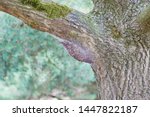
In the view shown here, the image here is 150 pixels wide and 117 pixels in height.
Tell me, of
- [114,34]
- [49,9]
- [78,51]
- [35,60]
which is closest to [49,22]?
[49,9]

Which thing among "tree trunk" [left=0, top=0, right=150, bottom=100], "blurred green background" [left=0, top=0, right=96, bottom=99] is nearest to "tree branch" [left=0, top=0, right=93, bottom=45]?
"tree trunk" [left=0, top=0, right=150, bottom=100]

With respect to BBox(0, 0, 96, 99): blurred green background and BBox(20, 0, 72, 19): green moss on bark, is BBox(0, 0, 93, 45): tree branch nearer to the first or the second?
BBox(20, 0, 72, 19): green moss on bark

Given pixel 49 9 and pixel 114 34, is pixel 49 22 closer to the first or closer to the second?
pixel 49 9

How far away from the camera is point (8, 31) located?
5.26 meters

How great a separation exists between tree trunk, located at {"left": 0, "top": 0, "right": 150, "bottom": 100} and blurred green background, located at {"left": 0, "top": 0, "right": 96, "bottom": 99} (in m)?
1.85

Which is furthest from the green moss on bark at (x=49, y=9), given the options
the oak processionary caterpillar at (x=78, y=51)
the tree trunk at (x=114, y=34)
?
the oak processionary caterpillar at (x=78, y=51)

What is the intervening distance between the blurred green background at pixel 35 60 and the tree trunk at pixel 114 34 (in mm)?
1849

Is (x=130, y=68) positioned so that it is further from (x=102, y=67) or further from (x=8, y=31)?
(x=8, y=31)

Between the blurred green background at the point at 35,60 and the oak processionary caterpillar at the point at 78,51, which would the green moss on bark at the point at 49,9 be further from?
the blurred green background at the point at 35,60

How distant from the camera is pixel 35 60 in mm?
6273

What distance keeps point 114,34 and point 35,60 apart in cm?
320

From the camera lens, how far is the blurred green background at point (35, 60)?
5.44m

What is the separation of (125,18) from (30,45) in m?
2.82

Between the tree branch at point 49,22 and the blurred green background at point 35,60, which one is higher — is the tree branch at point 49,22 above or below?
above
